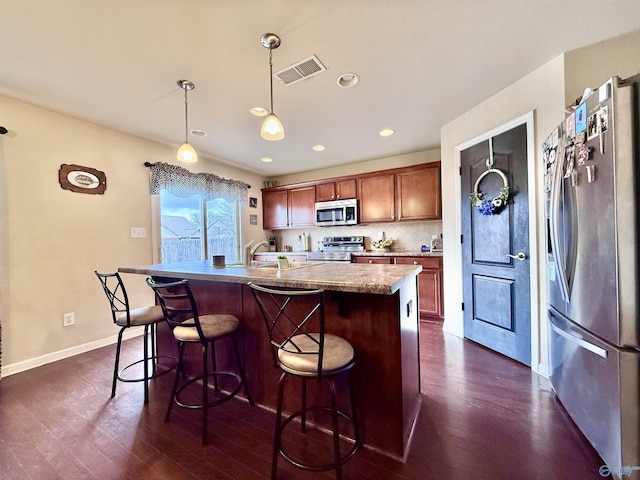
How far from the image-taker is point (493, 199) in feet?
8.38

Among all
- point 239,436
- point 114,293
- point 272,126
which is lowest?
point 239,436

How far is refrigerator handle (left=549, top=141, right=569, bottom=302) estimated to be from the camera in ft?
5.08

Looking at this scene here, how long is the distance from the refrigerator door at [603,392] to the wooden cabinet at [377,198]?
2.73m

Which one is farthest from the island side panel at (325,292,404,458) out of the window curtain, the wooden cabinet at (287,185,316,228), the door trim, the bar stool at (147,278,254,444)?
the wooden cabinet at (287,185,316,228)

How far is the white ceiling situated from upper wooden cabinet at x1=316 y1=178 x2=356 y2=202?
1515 millimetres

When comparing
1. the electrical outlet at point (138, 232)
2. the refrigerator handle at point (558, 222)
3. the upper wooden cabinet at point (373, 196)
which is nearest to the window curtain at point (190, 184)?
the electrical outlet at point (138, 232)

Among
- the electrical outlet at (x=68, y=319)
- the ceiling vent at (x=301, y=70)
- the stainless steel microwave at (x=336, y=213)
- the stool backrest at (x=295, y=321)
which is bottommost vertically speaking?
the electrical outlet at (x=68, y=319)

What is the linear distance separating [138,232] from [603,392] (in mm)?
4214

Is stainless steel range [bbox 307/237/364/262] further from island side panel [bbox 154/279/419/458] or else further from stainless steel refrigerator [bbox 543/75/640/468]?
stainless steel refrigerator [bbox 543/75/640/468]

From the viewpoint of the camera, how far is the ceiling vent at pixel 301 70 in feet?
6.48

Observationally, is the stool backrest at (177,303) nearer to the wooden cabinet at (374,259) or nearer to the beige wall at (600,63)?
the wooden cabinet at (374,259)

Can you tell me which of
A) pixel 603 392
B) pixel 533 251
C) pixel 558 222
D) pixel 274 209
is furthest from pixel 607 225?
pixel 274 209

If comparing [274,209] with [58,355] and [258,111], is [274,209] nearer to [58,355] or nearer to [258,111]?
[258,111]

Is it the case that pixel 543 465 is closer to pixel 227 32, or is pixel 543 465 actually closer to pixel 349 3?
pixel 349 3
